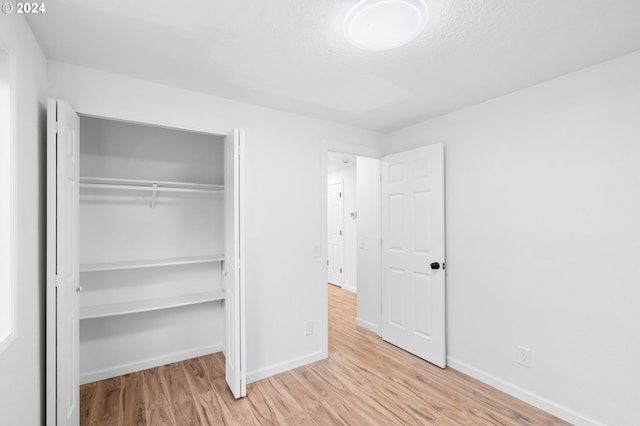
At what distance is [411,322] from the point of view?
3.22m

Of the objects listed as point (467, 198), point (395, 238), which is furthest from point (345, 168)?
point (467, 198)

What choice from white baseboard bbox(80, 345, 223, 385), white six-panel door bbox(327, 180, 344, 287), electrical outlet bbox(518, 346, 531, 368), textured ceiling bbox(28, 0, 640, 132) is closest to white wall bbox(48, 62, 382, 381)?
textured ceiling bbox(28, 0, 640, 132)

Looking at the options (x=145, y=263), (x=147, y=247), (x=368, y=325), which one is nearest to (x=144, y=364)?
(x=145, y=263)

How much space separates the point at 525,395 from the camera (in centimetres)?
236

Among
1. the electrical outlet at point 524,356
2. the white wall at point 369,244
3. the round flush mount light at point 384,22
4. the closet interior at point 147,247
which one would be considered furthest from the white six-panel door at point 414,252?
the closet interior at point 147,247

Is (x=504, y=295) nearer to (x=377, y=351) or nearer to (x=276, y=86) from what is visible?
(x=377, y=351)

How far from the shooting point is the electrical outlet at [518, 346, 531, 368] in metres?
2.37

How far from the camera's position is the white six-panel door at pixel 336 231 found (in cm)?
629

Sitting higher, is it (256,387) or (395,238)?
(395,238)

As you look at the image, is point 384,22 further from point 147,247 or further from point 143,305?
point 143,305

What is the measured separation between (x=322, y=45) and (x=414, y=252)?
223 centimetres

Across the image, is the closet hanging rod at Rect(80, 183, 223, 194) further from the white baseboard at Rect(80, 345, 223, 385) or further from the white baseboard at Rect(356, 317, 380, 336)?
the white baseboard at Rect(356, 317, 380, 336)

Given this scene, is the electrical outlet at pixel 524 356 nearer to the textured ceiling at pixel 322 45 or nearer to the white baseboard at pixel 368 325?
the white baseboard at pixel 368 325

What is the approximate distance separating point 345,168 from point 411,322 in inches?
143
